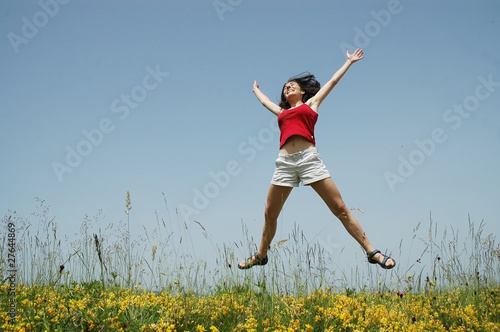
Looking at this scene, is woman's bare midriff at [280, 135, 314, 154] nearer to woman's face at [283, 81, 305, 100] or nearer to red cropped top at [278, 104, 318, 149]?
red cropped top at [278, 104, 318, 149]

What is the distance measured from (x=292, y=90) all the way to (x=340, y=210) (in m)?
1.85

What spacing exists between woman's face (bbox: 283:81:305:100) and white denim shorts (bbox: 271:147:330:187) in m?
1.02

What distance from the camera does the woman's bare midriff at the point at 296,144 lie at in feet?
17.0

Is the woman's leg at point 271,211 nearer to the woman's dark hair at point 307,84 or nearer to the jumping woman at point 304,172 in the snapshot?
the jumping woman at point 304,172

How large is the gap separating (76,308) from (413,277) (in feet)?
11.9

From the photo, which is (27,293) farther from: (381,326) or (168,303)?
(381,326)

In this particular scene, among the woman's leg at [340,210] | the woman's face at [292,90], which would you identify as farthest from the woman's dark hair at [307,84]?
the woman's leg at [340,210]

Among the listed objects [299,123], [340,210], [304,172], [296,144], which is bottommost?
[340,210]

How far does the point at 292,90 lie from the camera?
229 inches

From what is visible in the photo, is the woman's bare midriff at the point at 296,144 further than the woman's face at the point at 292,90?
No

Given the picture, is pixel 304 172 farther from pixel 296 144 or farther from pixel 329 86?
pixel 329 86

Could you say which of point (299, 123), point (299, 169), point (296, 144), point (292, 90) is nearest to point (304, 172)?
point (299, 169)


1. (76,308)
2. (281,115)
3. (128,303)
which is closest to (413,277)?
(281,115)

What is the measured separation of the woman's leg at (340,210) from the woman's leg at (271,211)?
415mm
